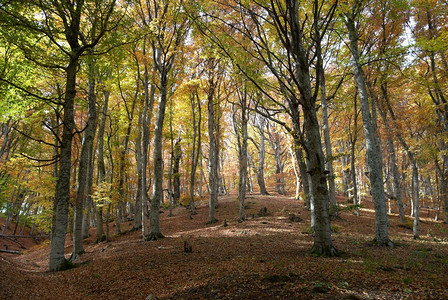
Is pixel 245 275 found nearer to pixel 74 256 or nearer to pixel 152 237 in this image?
pixel 152 237

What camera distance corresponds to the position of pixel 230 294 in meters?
3.62

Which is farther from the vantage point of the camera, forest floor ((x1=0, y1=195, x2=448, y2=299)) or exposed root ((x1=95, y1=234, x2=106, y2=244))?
exposed root ((x1=95, y1=234, x2=106, y2=244))

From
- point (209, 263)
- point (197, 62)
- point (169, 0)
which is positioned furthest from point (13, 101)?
point (197, 62)

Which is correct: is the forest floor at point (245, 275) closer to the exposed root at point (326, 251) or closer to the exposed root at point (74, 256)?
the exposed root at point (326, 251)

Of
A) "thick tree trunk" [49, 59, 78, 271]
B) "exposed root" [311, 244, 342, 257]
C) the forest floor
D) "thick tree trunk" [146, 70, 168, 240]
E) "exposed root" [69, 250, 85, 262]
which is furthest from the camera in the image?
"thick tree trunk" [146, 70, 168, 240]

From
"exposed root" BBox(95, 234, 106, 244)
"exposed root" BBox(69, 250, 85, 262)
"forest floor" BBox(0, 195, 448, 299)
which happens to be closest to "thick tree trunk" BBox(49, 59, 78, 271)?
"forest floor" BBox(0, 195, 448, 299)

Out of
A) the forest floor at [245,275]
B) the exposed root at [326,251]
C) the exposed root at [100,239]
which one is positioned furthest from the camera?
the exposed root at [100,239]

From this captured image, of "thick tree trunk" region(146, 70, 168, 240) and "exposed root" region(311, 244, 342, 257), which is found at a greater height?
"thick tree trunk" region(146, 70, 168, 240)

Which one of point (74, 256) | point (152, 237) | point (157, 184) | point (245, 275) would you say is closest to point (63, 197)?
point (157, 184)

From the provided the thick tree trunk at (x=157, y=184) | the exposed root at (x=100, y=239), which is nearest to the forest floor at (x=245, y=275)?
the thick tree trunk at (x=157, y=184)

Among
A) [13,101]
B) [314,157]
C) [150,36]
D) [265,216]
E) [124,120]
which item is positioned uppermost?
[150,36]

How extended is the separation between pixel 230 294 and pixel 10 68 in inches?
417

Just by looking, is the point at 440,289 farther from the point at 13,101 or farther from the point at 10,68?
the point at 10,68

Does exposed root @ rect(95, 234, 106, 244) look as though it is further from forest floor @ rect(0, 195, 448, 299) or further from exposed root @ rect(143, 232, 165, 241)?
forest floor @ rect(0, 195, 448, 299)
